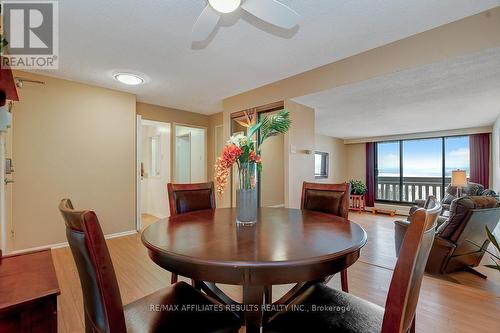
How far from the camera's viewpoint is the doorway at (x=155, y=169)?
504 cm

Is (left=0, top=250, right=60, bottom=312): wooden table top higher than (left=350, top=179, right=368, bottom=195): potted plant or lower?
higher

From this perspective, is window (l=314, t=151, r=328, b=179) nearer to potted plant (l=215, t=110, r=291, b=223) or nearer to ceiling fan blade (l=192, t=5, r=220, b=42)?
ceiling fan blade (l=192, t=5, r=220, b=42)

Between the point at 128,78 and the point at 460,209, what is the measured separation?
14.0 ft

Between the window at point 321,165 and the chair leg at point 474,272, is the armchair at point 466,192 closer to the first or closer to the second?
the chair leg at point 474,272

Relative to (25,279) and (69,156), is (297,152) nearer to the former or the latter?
(25,279)

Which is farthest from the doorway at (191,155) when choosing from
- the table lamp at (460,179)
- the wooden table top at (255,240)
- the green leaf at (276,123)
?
the table lamp at (460,179)

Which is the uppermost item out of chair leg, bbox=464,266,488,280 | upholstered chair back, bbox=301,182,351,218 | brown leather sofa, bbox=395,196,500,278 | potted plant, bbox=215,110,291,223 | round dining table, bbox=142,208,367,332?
potted plant, bbox=215,110,291,223

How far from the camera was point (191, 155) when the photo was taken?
5.59 metres

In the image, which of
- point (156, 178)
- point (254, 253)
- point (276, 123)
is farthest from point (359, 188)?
point (254, 253)

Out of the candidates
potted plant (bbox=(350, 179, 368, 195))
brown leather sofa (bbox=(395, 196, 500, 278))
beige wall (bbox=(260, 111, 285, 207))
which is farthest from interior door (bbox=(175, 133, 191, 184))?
potted plant (bbox=(350, 179, 368, 195))

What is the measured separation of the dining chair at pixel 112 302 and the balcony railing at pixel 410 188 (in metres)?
6.78

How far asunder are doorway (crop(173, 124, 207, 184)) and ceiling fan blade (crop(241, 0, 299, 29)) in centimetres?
396

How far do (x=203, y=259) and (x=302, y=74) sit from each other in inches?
117

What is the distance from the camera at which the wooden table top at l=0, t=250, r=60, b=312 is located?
83 centimetres
